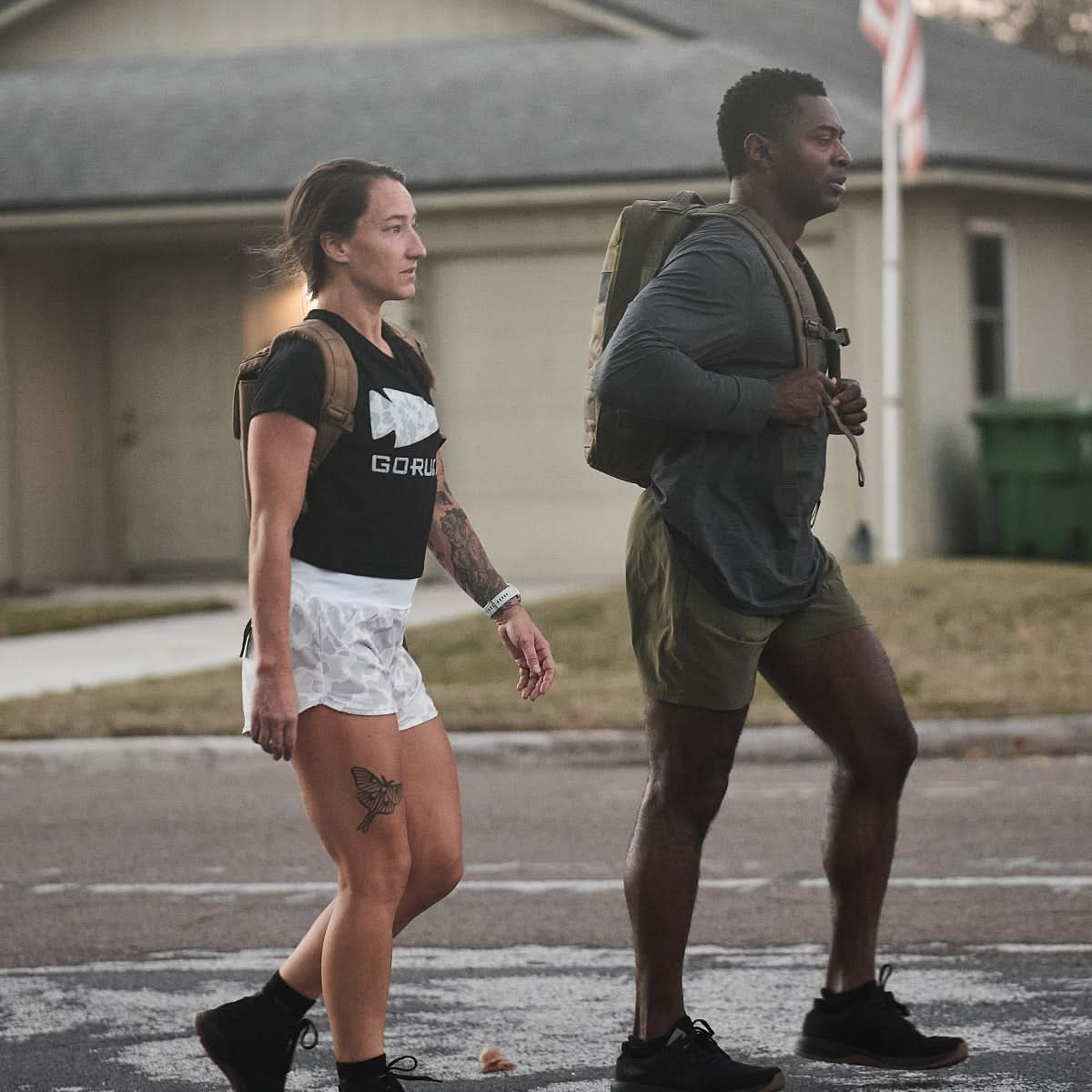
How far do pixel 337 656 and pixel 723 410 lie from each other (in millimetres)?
934

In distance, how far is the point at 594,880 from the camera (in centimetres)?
753

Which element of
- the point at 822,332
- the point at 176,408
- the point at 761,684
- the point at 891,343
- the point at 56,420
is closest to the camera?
the point at 822,332

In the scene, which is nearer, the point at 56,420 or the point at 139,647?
the point at 139,647

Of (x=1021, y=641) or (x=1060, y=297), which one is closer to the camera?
(x=1021, y=641)

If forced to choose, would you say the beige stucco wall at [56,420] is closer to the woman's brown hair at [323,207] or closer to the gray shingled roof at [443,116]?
the gray shingled roof at [443,116]

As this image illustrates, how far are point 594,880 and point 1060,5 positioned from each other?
45.8m

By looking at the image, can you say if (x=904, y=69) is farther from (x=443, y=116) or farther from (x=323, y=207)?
(x=323, y=207)

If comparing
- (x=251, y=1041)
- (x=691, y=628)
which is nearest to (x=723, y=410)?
(x=691, y=628)

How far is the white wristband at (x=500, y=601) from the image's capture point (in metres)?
4.85

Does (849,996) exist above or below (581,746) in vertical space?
below

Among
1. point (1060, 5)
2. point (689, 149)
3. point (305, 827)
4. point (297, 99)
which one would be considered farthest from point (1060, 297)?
point (1060, 5)

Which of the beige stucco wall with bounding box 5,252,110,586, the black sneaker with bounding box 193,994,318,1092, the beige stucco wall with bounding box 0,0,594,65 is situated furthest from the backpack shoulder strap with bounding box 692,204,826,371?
the beige stucco wall with bounding box 0,0,594,65

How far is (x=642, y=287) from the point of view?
480 centimetres

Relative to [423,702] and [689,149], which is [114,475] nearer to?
[689,149]
